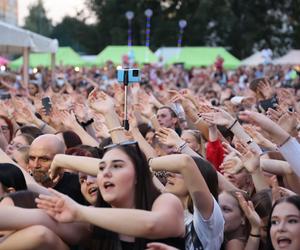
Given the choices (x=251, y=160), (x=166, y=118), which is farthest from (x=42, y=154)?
(x=166, y=118)

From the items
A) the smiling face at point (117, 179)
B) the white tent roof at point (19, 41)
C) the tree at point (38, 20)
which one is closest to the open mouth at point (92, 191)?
the smiling face at point (117, 179)

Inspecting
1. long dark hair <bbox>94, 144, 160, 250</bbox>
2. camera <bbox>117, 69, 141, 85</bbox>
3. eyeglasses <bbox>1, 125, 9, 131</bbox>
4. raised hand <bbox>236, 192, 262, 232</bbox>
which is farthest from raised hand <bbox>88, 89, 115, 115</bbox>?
eyeglasses <bbox>1, 125, 9, 131</bbox>

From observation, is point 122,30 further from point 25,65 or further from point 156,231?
point 156,231

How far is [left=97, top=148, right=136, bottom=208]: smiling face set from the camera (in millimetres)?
3656

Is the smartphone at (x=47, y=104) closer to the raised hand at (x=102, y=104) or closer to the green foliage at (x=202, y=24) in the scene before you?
the raised hand at (x=102, y=104)

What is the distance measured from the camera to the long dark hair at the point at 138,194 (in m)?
3.58

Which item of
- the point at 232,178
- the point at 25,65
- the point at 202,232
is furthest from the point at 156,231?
the point at 25,65

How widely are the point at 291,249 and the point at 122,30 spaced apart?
173 ft

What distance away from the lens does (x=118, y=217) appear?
330cm

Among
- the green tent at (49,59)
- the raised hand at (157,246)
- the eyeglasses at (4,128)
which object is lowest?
the green tent at (49,59)

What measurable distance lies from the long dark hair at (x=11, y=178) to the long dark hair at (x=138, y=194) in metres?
0.52

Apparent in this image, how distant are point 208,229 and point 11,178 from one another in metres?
1.07

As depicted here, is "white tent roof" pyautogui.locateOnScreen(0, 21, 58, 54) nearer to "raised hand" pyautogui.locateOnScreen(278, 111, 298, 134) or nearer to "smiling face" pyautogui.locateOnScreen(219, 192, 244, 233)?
"raised hand" pyautogui.locateOnScreen(278, 111, 298, 134)

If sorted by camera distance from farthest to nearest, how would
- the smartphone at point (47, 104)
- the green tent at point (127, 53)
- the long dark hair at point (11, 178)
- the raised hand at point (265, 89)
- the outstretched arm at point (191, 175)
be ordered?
the green tent at point (127, 53) → the raised hand at point (265, 89) → the smartphone at point (47, 104) → the long dark hair at point (11, 178) → the outstretched arm at point (191, 175)
